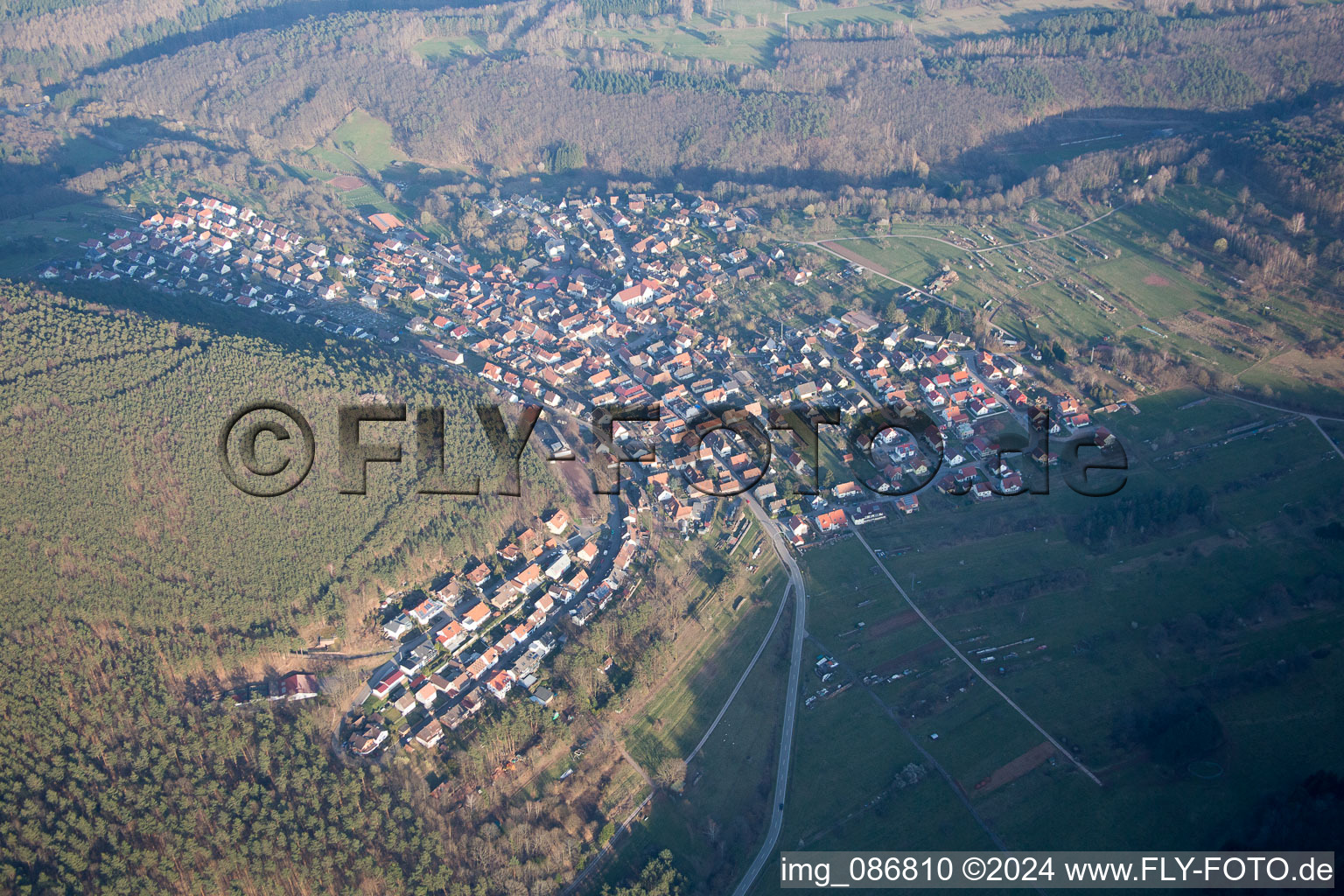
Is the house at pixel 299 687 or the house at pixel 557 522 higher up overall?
the house at pixel 557 522

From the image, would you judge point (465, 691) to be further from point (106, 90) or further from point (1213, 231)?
point (106, 90)

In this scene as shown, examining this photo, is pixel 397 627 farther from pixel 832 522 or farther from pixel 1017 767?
pixel 1017 767

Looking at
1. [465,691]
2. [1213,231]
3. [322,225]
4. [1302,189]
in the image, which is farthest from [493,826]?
[1302,189]

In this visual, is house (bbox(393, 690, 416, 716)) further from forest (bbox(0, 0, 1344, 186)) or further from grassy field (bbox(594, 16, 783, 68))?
grassy field (bbox(594, 16, 783, 68))

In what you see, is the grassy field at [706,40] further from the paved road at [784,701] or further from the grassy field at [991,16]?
the paved road at [784,701]

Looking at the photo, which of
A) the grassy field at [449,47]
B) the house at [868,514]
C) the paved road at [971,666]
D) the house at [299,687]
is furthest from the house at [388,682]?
the grassy field at [449,47]

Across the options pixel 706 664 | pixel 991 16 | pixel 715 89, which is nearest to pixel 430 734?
pixel 706 664

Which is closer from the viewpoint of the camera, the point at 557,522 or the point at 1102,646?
the point at 1102,646

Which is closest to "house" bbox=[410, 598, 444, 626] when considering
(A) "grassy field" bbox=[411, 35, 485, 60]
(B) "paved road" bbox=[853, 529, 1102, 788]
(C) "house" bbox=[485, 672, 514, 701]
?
(C) "house" bbox=[485, 672, 514, 701]
